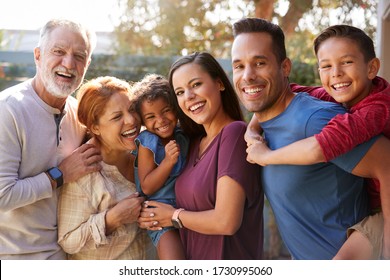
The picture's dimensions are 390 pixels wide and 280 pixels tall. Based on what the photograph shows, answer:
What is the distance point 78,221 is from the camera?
2.69 metres

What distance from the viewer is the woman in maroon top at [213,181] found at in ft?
8.02

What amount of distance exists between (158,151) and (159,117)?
0.17 metres

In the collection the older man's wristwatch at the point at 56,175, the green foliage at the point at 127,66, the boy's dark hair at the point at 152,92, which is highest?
the green foliage at the point at 127,66

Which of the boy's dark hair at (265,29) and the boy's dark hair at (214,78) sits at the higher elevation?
the boy's dark hair at (265,29)

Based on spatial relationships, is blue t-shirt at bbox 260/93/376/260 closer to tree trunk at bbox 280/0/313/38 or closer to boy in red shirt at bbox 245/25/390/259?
boy in red shirt at bbox 245/25/390/259

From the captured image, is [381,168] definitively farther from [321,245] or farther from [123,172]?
[123,172]

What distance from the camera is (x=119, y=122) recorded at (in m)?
2.75

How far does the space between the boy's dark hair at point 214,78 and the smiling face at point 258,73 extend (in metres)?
0.17

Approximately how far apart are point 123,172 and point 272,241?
13.9 feet

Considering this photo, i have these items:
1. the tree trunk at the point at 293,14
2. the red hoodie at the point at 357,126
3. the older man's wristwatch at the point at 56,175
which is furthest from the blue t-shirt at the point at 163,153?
the tree trunk at the point at 293,14

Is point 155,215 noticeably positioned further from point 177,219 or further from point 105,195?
point 105,195

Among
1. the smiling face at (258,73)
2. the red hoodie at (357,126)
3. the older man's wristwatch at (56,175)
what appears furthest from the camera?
the older man's wristwatch at (56,175)

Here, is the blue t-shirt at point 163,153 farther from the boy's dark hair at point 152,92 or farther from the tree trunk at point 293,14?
the tree trunk at point 293,14

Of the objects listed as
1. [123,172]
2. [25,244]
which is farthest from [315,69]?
[25,244]
